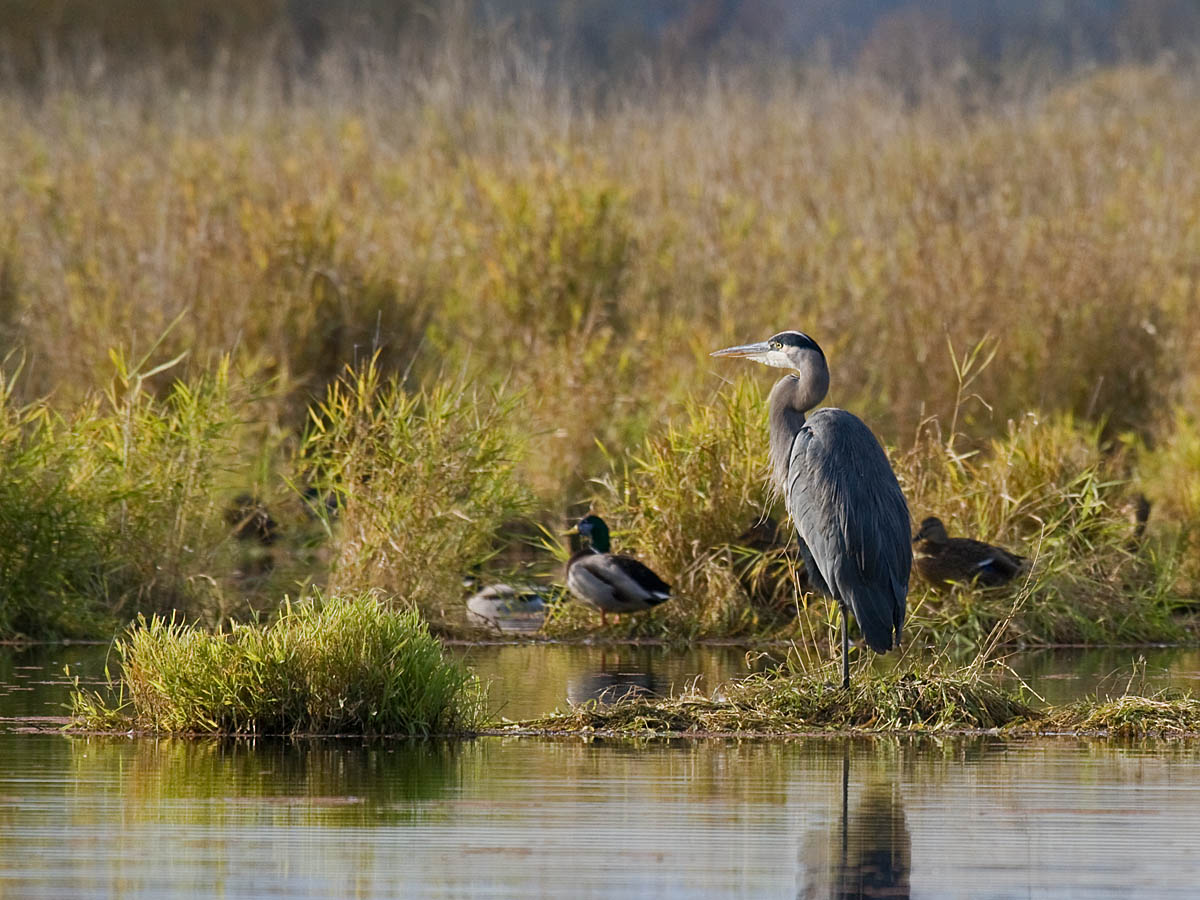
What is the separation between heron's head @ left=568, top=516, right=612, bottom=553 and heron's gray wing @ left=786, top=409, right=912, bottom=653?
110 inches

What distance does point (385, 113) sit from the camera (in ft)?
79.6

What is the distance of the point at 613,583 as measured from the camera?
11656 millimetres

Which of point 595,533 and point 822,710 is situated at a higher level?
point 595,533

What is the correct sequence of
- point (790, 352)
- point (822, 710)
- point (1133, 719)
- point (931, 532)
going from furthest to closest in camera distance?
point (931, 532) → point (790, 352) → point (822, 710) → point (1133, 719)

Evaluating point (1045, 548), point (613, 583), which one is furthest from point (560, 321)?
Result: point (613, 583)

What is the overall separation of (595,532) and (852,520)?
3.36 metres

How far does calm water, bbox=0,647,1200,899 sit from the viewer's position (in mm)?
5836

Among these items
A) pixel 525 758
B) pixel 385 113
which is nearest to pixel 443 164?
pixel 385 113

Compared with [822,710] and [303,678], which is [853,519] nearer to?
[822,710]

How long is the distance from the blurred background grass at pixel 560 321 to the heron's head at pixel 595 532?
175 mm

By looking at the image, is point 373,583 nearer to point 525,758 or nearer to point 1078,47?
point 525,758

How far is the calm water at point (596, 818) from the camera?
19.1ft

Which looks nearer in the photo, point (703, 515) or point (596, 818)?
point (596, 818)

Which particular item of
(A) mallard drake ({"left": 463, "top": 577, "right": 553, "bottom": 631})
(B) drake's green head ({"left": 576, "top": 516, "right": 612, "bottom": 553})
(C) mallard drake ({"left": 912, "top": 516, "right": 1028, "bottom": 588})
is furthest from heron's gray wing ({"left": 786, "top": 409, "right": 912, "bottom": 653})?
(A) mallard drake ({"left": 463, "top": 577, "right": 553, "bottom": 631})
